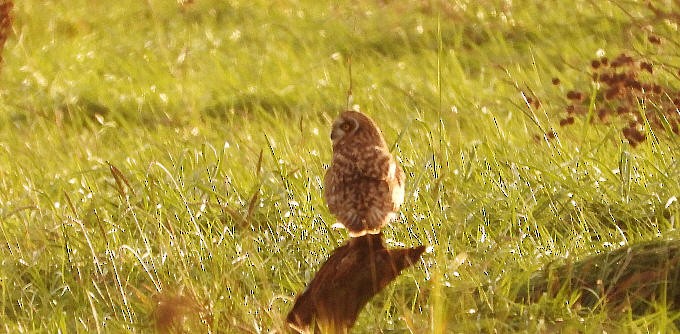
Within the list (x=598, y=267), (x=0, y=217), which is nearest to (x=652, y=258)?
(x=598, y=267)

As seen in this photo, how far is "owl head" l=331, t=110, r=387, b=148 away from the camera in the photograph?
13.9ft

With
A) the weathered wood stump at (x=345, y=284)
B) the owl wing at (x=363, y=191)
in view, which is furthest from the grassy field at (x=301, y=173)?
the owl wing at (x=363, y=191)

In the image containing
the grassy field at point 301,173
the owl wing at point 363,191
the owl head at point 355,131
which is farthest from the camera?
the grassy field at point 301,173

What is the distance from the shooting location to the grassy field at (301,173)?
4.59 metres

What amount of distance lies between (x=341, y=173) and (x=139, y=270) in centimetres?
166

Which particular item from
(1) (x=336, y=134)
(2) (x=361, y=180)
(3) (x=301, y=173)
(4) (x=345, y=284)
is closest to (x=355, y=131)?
(1) (x=336, y=134)

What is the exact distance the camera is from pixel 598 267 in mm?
4762

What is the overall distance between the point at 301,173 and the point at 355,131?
2069mm

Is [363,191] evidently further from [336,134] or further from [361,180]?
[336,134]

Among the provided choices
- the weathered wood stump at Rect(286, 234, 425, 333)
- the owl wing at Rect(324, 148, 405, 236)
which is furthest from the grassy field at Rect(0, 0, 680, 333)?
the owl wing at Rect(324, 148, 405, 236)

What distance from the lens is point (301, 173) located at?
631 cm

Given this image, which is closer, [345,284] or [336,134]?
[345,284]

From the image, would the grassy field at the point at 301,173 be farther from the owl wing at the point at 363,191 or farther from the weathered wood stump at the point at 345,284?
the owl wing at the point at 363,191

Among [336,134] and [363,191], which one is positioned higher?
[336,134]
